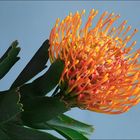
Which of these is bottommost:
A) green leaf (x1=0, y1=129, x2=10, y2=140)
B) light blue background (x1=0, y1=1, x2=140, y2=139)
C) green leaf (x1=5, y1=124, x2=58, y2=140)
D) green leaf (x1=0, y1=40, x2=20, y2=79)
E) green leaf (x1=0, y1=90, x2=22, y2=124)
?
green leaf (x1=0, y1=129, x2=10, y2=140)

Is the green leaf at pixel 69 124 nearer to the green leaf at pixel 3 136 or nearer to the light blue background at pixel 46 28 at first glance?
the green leaf at pixel 3 136

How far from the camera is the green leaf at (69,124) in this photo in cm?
59

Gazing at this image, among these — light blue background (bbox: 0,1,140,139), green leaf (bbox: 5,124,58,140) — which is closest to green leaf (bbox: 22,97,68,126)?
green leaf (bbox: 5,124,58,140)

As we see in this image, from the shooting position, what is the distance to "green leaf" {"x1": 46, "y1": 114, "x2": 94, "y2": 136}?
59 centimetres

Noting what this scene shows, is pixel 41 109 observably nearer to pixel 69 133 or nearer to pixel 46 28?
pixel 69 133

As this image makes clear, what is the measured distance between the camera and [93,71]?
0.51 m

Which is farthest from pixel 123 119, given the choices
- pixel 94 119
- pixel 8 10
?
pixel 8 10

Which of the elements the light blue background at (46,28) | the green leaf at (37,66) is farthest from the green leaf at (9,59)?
the light blue background at (46,28)

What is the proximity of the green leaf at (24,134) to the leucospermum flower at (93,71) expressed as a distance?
2.4 inches

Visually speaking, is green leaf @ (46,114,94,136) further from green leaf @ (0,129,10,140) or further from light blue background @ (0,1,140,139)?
light blue background @ (0,1,140,139)

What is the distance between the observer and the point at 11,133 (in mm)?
558

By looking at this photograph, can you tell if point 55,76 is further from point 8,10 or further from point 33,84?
point 8,10

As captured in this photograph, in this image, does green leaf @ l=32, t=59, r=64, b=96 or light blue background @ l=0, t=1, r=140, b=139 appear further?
light blue background @ l=0, t=1, r=140, b=139

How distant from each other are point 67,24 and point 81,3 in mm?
775
